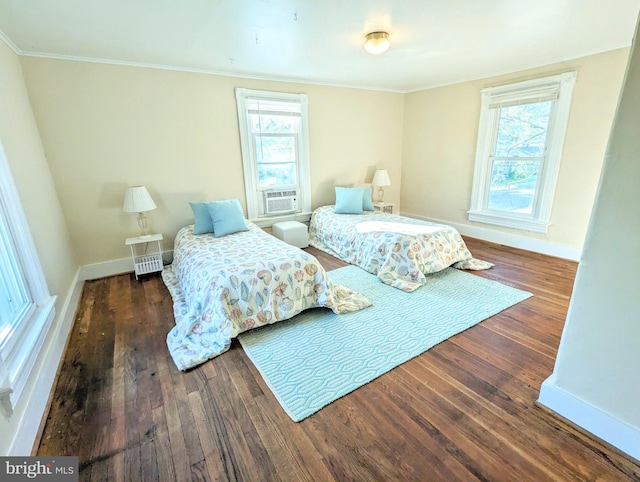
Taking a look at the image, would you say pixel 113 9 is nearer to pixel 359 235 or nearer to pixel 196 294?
pixel 196 294

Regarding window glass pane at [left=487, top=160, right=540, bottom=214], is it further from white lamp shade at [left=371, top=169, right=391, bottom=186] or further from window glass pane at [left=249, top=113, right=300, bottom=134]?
window glass pane at [left=249, top=113, right=300, bottom=134]

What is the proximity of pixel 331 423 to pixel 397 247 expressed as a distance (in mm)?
2024

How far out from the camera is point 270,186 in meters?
4.34

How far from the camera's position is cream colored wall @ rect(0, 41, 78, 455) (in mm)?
1828

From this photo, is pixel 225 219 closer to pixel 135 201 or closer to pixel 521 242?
pixel 135 201

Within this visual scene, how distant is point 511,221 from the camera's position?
4.16 m

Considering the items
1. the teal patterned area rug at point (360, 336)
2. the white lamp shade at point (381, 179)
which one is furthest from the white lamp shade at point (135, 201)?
the white lamp shade at point (381, 179)

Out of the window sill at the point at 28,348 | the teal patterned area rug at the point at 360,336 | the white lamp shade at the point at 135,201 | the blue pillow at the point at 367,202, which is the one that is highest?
the white lamp shade at the point at 135,201

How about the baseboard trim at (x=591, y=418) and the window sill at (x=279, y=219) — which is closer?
the baseboard trim at (x=591, y=418)

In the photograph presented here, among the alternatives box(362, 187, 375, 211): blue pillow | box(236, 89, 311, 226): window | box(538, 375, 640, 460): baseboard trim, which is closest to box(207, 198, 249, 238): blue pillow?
box(236, 89, 311, 226): window

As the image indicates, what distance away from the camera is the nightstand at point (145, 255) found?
11.0 ft

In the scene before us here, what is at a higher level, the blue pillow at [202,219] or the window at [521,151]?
the window at [521,151]

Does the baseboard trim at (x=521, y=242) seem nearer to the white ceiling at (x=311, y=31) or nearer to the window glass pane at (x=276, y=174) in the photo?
the white ceiling at (x=311, y=31)

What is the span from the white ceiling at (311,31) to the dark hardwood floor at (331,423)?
7.86 ft
